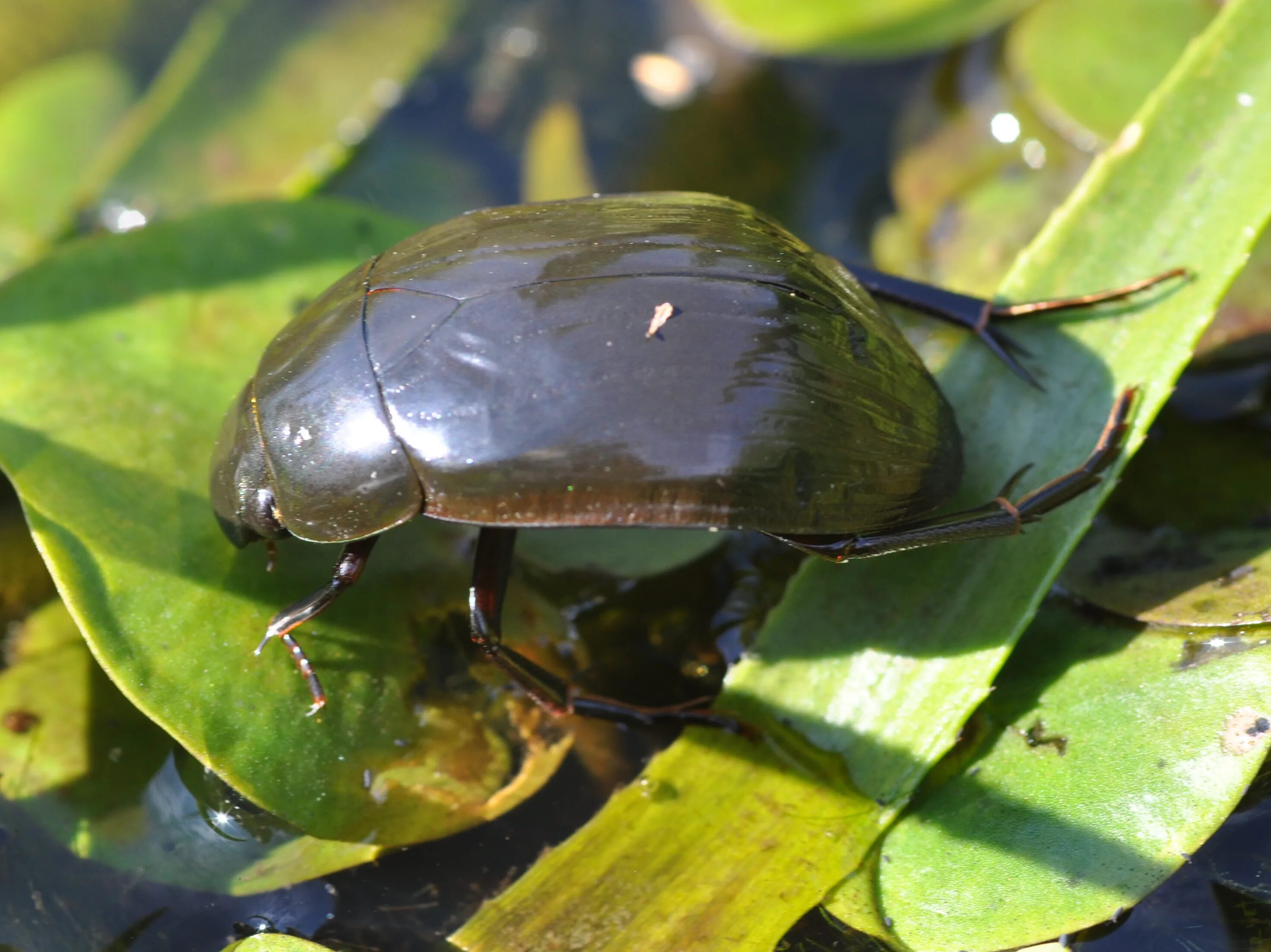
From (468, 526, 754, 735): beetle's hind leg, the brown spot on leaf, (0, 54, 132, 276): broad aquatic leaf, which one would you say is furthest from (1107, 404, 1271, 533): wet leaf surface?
(0, 54, 132, 276): broad aquatic leaf

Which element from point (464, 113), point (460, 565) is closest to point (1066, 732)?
point (460, 565)

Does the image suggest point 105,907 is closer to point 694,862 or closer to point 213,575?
point 213,575

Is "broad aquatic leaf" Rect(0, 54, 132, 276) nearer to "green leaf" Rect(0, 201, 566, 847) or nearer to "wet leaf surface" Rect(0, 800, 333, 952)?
"green leaf" Rect(0, 201, 566, 847)

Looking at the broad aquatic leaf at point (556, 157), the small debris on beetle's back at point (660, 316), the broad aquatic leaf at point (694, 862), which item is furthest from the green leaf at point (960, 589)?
the broad aquatic leaf at point (556, 157)

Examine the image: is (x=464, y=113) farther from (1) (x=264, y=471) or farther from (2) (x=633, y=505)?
(2) (x=633, y=505)

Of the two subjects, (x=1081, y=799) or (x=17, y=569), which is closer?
(x=1081, y=799)

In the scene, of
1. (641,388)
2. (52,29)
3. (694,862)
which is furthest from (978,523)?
(52,29)
